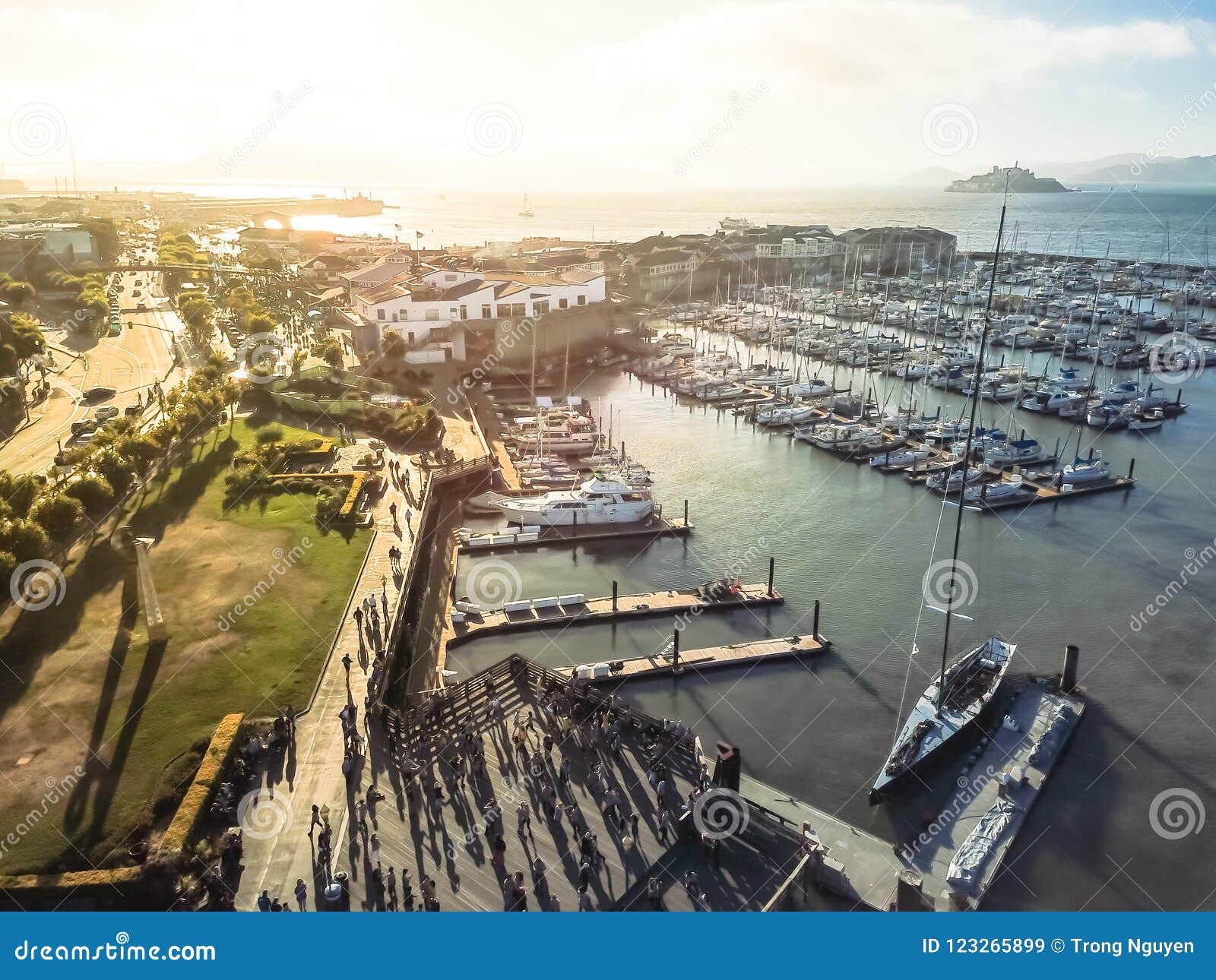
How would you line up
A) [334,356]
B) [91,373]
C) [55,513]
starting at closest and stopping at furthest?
1. [55,513]
2. [334,356]
3. [91,373]

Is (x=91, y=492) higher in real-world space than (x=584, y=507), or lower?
higher

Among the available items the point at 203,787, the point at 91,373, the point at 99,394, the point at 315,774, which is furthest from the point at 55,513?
the point at 91,373

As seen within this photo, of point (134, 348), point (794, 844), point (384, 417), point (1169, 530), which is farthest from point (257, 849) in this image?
point (134, 348)

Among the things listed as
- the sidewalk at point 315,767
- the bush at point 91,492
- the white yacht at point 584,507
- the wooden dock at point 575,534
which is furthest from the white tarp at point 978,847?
the bush at point 91,492

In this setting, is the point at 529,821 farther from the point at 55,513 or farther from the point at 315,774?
the point at 55,513

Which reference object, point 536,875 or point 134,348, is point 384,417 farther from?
point 536,875

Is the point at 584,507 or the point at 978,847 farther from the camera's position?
the point at 584,507
